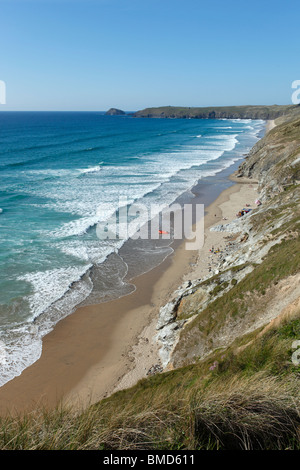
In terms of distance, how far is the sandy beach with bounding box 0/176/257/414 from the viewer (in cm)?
1382

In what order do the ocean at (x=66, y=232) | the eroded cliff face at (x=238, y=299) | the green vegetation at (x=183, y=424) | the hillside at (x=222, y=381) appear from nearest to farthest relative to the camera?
the green vegetation at (x=183, y=424), the hillside at (x=222, y=381), the eroded cliff face at (x=238, y=299), the ocean at (x=66, y=232)

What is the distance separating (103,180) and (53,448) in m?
46.4

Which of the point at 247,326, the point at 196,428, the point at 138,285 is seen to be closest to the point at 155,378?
the point at 247,326

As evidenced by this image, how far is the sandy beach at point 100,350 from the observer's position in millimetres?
13820

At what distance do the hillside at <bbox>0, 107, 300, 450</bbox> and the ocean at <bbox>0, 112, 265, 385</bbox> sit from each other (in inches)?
244

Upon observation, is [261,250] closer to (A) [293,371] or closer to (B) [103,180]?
(A) [293,371]

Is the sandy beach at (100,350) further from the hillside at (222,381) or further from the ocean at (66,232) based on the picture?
the hillside at (222,381)

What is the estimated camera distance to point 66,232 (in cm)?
2933

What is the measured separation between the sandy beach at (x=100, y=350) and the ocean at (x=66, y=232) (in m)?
0.73

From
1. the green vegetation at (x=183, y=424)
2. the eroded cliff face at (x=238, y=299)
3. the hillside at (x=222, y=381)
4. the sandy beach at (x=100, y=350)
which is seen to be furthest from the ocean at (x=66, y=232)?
the green vegetation at (x=183, y=424)

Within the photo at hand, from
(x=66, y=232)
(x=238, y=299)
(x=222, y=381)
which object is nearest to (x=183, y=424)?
(x=222, y=381)

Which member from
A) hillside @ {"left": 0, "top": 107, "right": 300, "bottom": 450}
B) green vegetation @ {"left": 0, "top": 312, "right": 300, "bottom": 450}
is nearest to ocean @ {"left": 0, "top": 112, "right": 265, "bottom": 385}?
hillside @ {"left": 0, "top": 107, "right": 300, "bottom": 450}

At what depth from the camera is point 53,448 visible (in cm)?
411

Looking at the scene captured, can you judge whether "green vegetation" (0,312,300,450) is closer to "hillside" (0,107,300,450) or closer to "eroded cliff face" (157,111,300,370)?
"hillside" (0,107,300,450)
